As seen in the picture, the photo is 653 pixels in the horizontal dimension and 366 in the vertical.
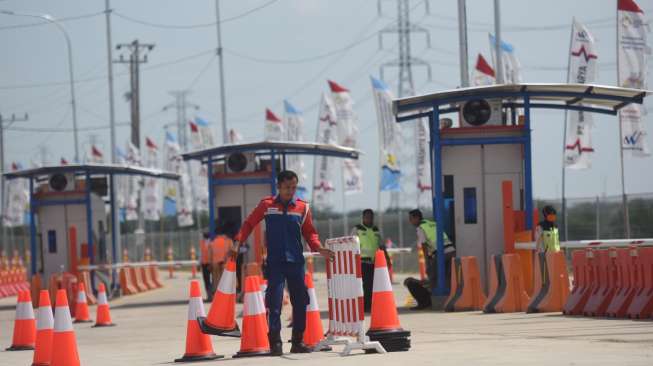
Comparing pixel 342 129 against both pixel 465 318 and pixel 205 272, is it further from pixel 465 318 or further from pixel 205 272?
pixel 465 318

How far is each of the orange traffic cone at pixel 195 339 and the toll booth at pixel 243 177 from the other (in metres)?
17.6

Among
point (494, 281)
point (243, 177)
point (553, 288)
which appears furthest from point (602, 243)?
point (243, 177)

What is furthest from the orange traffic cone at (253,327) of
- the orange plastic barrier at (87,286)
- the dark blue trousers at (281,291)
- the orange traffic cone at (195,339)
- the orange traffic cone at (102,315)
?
the orange plastic barrier at (87,286)

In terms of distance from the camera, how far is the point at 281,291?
13.2 m

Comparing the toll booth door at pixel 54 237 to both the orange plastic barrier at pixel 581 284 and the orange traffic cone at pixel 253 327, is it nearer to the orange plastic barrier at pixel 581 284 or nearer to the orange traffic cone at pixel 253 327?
the orange plastic barrier at pixel 581 284

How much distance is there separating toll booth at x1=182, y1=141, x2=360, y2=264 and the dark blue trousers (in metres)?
17.8

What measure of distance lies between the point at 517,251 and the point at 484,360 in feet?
35.6

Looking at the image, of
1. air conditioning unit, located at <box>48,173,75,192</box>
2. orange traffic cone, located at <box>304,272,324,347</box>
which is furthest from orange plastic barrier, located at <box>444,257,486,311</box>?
air conditioning unit, located at <box>48,173,75,192</box>

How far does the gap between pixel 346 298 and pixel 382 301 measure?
0.42m

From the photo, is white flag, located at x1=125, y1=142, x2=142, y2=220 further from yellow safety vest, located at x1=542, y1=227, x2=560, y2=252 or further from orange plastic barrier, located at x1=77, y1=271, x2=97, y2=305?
yellow safety vest, located at x1=542, y1=227, x2=560, y2=252

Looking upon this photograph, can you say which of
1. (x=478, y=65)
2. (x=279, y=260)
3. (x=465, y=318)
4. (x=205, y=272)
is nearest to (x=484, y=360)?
(x=279, y=260)

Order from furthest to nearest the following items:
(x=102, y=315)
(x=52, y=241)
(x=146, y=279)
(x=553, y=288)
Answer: (x=146, y=279), (x=52, y=241), (x=102, y=315), (x=553, y=288)

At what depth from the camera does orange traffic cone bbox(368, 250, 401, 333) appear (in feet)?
39.9

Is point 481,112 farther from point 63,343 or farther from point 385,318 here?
point 63,343
